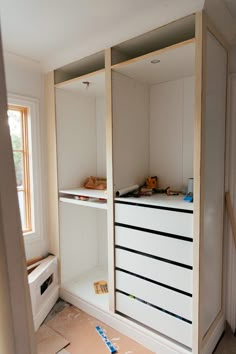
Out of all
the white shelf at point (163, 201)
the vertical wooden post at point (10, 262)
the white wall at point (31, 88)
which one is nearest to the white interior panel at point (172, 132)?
the white shelf at point (163, 201)

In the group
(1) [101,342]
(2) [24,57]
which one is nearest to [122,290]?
(1) [101,342]

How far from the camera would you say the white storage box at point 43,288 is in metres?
2.02

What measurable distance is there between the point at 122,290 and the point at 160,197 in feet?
2.70

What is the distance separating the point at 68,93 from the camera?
96.4 inches

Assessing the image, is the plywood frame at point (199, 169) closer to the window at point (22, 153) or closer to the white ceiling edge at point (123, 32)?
the white ceiling edge at point (123, 32)

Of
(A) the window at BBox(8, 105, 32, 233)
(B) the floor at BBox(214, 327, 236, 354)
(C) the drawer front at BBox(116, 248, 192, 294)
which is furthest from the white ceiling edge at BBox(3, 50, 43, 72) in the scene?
(B) the floor at BBox(214, 327, 236, 354)

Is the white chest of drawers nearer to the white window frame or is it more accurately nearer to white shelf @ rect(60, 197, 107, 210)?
white shelf @ rect(60, 197, 107, 210)

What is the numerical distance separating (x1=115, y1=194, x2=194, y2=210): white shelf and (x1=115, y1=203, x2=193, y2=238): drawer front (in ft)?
0.13

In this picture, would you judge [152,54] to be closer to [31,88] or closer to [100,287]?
[31,88]

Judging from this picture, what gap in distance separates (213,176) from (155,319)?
3.73ft

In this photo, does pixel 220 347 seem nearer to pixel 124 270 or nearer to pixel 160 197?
pixel 124 270

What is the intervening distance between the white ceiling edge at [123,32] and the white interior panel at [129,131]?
0.85 ft

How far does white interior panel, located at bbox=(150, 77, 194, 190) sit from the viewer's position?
2.02m

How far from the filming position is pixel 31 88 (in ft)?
7.60
